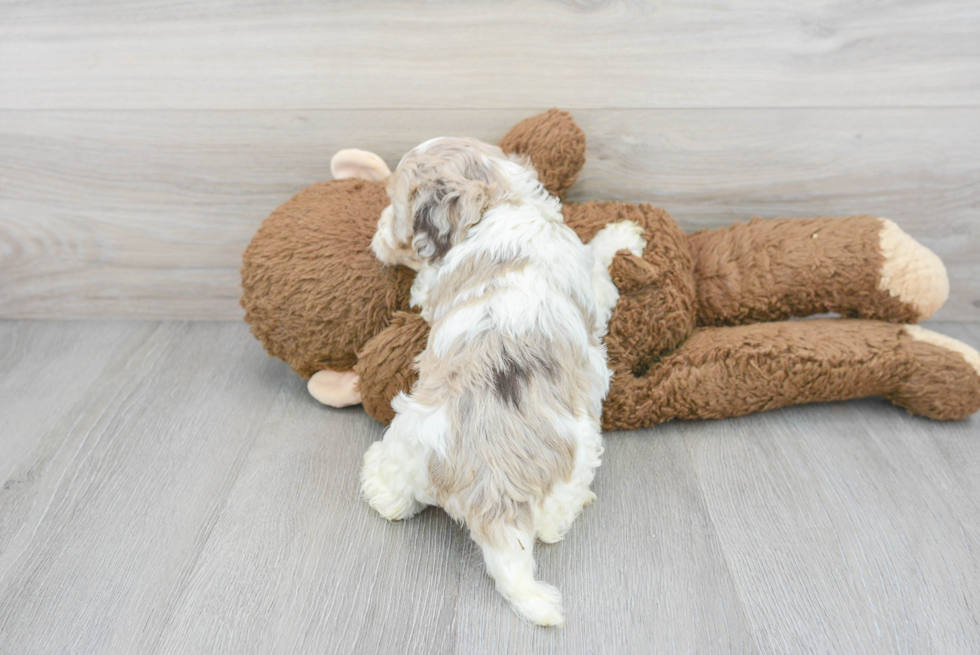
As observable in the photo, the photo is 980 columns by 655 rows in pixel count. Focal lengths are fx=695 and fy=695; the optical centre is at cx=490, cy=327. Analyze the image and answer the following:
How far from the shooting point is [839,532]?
53.6 inches

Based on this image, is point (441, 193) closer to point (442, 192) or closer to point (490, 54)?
point (442, 192)

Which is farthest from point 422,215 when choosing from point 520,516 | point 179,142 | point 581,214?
point 179,142

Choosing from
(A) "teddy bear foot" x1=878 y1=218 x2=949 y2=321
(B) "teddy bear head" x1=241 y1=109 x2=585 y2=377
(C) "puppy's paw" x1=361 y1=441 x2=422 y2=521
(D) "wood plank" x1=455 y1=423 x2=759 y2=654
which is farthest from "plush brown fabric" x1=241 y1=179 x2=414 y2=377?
(A) "teddy bear foot" x1=878 y1=218 x2=949 y2=321

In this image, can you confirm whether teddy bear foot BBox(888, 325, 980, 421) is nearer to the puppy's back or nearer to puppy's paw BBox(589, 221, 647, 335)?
puppy's paw BBox(589, 221, 647, 335)

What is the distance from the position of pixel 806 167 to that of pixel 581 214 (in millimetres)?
651

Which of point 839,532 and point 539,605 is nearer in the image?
point 539,605

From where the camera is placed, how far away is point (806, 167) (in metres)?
1.84

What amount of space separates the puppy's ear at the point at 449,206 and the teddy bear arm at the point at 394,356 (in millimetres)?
247

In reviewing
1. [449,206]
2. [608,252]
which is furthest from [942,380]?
[449,206]

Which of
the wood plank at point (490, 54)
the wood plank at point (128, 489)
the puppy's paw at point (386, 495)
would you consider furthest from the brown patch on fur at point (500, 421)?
the wood plank at point (490, 54)

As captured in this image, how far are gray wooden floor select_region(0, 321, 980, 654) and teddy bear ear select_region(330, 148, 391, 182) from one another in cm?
57

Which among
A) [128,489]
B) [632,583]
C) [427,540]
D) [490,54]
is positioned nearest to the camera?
[632,583]

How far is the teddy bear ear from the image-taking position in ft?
5.69

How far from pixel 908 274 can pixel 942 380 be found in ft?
0.85
